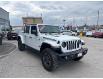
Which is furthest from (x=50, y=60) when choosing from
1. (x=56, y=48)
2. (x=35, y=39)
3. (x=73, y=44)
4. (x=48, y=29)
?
(x=48, y=29)

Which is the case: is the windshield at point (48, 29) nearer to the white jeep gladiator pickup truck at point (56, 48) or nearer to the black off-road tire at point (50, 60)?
the white jeep gladiator pickup truck at point (56, 48)

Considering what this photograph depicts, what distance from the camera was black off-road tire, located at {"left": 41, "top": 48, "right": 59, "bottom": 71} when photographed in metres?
4.99

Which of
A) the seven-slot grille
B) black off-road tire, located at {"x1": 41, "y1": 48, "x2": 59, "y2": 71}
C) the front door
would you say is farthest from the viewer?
the front door

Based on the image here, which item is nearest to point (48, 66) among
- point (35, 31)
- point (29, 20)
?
point (35, 31)

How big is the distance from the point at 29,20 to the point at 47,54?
45.3 ft

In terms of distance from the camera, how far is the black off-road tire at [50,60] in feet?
16.4

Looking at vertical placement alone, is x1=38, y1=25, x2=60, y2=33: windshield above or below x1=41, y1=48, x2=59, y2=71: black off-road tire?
above

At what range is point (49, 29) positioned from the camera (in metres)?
6.98

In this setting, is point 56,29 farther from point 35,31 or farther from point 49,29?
point 35,31

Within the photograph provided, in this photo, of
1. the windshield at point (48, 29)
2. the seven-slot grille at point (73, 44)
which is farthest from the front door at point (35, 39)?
the seven-slot grille at point (73, 44)

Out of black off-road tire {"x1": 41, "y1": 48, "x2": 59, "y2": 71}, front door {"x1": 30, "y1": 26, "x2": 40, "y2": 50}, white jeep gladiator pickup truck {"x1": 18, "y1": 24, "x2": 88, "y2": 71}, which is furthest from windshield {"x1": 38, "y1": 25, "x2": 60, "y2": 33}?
black off-road tire {"x1": 41, "y1": 48, "x2": 59, "y2": 71}

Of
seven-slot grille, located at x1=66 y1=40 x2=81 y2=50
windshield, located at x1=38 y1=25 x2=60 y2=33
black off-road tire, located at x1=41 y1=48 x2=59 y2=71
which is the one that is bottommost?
black off-road tire, located at x1=41 y1=48 x2=59 y2=71

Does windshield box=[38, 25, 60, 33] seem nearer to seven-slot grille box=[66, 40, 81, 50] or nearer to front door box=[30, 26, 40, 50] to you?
front door box=[30, 26, 40, 50]

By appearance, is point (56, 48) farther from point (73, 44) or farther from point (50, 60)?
point (73, 44)
